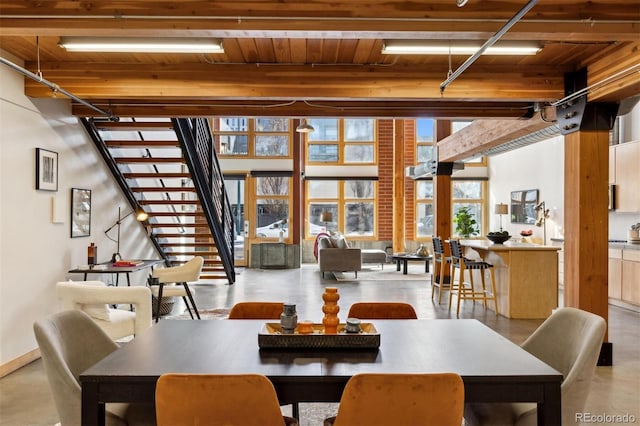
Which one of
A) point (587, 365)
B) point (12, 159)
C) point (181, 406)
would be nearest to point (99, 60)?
point (12, 159)

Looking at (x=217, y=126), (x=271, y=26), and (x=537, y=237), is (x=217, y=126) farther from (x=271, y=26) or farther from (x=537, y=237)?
(x=271, y=26)

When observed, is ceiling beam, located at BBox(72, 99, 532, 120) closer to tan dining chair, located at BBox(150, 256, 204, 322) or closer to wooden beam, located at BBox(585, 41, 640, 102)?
wooden beam, located at BBox(585, 41, 640, 102)

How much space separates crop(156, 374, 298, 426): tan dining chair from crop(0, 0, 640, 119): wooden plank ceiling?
2.31m

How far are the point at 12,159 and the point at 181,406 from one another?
12.1 feet

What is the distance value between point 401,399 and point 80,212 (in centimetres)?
511

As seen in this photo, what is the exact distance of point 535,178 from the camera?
10.9 meters

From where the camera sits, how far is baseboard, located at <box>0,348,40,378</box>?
421 centimetres

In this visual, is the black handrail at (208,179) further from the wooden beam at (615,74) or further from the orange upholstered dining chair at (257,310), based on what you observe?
the wooden beam at (615,74)

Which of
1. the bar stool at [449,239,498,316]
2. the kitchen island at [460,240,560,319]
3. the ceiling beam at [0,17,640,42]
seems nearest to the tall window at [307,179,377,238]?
the bar stool at [449,239,498,316]

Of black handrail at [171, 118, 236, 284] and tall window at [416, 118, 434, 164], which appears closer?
black handrail at [171, 118, 236, 284]

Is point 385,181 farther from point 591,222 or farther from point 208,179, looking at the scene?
point 591,222

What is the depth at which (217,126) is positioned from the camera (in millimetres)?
13625

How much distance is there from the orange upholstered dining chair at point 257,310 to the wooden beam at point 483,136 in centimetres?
381

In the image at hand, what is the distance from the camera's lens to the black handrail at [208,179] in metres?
6.36
